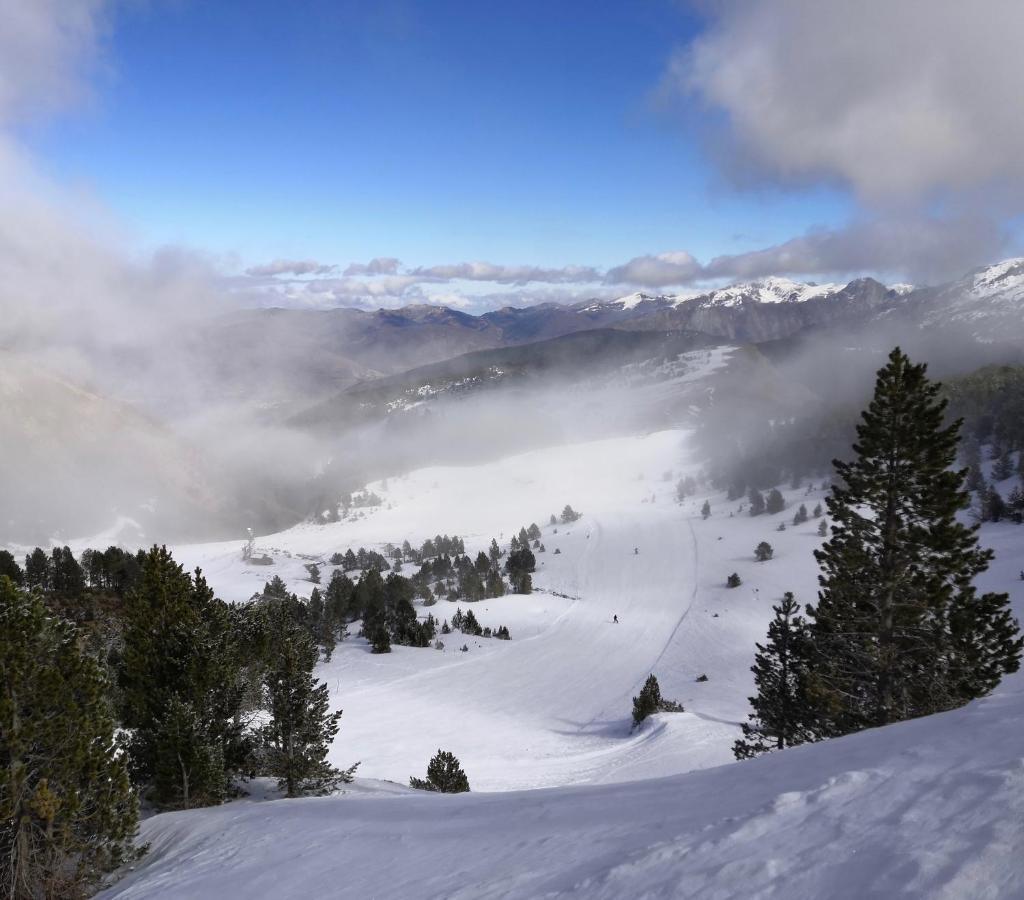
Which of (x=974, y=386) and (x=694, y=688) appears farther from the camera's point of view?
(x=974, y=386)

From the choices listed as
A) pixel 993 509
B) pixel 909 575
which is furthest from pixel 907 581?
pixel 993 509

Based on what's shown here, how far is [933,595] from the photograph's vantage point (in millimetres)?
19125

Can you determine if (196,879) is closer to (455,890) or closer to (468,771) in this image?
(455,890)

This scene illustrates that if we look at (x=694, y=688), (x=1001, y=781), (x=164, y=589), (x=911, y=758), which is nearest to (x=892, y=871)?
(x=1001, y=781)

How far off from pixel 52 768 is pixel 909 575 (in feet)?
80.7

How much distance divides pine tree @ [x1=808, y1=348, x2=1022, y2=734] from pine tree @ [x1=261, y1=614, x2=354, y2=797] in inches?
730

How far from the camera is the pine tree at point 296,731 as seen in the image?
2356cm

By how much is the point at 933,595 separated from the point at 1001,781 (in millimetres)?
13793

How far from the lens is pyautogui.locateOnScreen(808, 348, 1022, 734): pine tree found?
19.0 m

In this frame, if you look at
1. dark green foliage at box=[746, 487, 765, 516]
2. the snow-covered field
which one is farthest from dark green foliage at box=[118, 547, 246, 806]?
dark green foliage at box=[746, 487, 765, 516]

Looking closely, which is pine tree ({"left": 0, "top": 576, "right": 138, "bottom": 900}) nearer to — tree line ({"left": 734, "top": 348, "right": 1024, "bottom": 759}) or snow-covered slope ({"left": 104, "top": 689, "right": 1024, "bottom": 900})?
snow-covered slope ({"left": 104, "top": 689, "right": 1024, "bottom": 900})

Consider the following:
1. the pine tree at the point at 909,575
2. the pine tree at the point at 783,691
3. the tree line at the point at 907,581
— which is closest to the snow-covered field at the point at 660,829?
the tree line at the point at 907,581

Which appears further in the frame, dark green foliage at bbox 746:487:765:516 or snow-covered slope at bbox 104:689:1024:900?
dark green foliage at bbox 746:487:765:516

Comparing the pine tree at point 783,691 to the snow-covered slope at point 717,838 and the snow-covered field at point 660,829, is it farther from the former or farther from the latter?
the snow-covered slope at point 717,838
